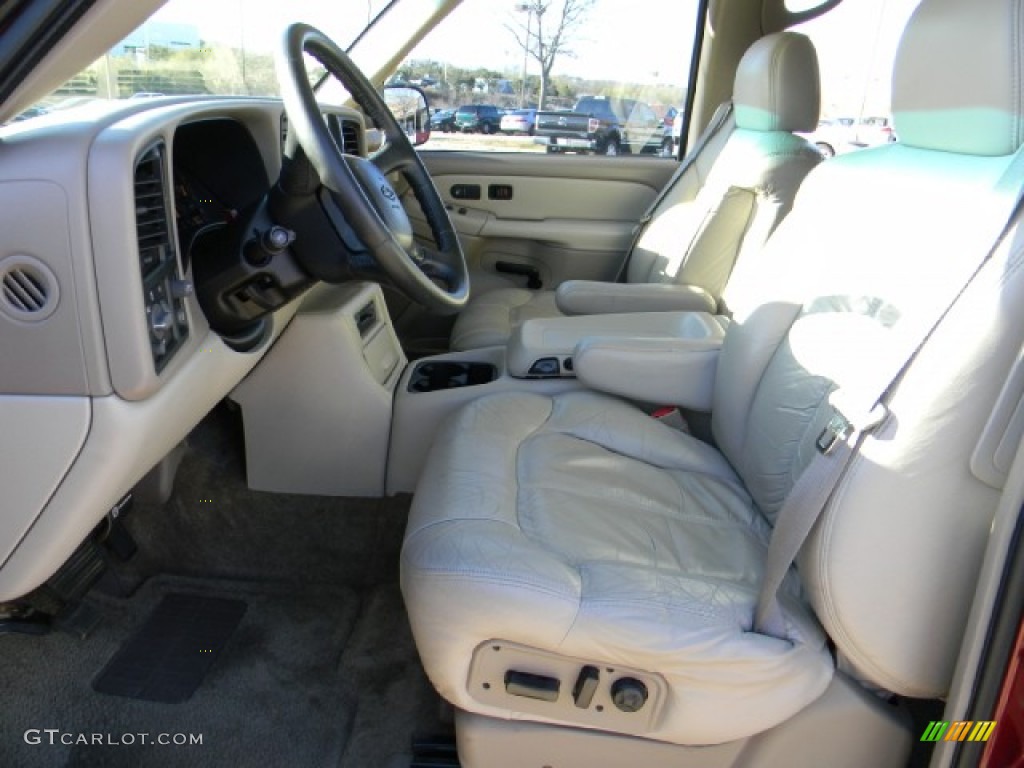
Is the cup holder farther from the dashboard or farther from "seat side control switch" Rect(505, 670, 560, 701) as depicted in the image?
"seat side control switch" Rect(505, 670, 560, 701)

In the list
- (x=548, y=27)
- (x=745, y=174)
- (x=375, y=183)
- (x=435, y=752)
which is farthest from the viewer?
(x=548, y=27)

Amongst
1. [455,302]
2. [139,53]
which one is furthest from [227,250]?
[139,53]

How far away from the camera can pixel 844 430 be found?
1.00 m

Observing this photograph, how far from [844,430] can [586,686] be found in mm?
Answer: 453

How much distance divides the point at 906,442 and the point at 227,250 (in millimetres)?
948

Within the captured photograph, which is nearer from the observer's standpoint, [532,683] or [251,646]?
[532,683]

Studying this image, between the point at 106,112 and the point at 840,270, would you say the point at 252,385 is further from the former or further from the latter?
the point at 840,270

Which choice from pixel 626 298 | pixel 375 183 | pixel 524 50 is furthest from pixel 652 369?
pixel 524 50

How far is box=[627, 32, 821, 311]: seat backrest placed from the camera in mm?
2006

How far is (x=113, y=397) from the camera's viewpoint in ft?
3.30

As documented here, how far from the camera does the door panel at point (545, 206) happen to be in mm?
2879

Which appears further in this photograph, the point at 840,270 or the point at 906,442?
the point at 840,270

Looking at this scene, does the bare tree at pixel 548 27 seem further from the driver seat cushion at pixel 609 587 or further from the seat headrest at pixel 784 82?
the driver seat cushion at pixel 609 587

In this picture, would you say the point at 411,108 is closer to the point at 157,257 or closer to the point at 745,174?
the point at 745,174
